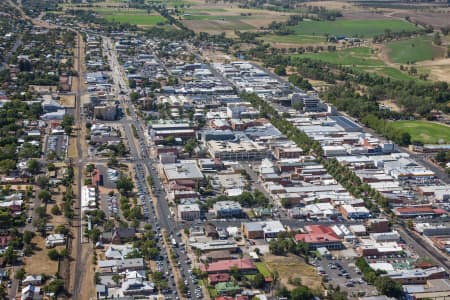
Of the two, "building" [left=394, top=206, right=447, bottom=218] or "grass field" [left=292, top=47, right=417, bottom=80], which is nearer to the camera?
"building" [left=394, top=206, right=447, bottom=218]

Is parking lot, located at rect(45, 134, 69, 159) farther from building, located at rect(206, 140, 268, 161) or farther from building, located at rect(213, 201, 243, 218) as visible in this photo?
building, located at rect(213, 201, 243, 218)

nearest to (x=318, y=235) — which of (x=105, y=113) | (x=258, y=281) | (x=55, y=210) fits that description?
(x=258, y=281)

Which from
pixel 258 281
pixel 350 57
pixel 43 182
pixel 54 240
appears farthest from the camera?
pixel 350 57

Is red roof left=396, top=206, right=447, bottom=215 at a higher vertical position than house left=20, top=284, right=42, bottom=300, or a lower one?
higher

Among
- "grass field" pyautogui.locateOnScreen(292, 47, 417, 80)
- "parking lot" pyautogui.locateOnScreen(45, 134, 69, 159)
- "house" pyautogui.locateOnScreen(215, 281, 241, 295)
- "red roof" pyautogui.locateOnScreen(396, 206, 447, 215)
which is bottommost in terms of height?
"house" pyautogui.locateOnScreen(215, 281, 241, 295)

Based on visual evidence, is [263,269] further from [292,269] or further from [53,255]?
[53,255]

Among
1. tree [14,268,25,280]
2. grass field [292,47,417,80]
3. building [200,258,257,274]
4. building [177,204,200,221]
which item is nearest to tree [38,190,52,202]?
building [177,204,200,221]
